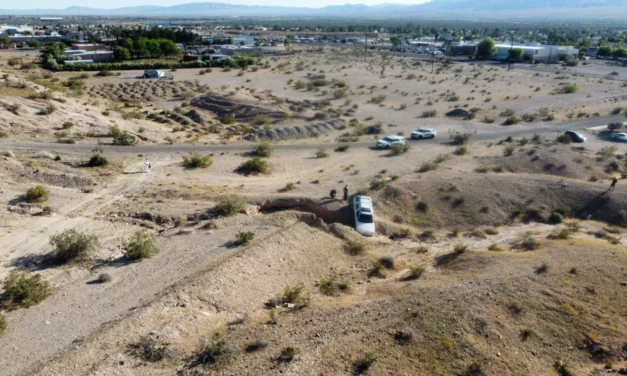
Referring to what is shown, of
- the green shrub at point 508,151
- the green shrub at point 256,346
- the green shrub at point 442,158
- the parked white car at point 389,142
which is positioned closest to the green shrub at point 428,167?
the green shrub at point 442,158

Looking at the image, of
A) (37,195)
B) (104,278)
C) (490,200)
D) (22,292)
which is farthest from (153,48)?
(22,292)

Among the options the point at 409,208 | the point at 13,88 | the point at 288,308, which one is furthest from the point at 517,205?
the point at 13,88

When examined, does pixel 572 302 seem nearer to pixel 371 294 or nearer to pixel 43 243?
pixel 371 294

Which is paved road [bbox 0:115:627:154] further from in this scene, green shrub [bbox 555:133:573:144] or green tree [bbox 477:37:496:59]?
green tree [bbox 477:37:496:59]

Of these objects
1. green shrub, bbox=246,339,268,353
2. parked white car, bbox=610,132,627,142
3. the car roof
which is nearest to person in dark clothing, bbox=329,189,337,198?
the car roof

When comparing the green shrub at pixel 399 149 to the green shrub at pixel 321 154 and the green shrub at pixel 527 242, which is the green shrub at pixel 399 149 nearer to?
the green shrub at pixel 321 154
